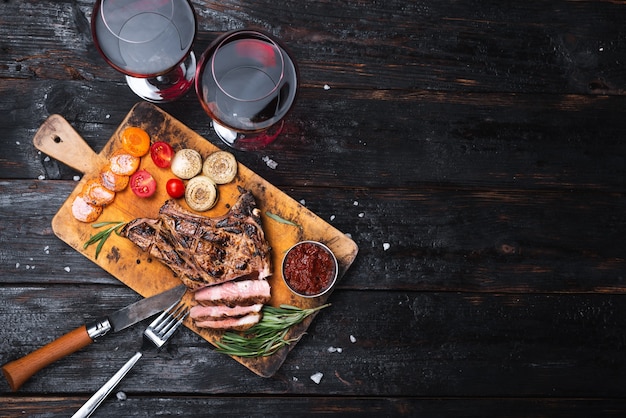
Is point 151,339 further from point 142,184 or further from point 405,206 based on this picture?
point 405,206

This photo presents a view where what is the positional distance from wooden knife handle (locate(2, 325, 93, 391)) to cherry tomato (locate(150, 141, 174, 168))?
36.2 inches

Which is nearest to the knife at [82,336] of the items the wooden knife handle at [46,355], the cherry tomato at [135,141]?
the wooden knife handle at [46,355]

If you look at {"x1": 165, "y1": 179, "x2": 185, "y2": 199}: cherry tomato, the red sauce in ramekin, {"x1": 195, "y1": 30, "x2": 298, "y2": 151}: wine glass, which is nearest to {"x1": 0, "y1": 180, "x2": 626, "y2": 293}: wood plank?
the red sauce in ramekin

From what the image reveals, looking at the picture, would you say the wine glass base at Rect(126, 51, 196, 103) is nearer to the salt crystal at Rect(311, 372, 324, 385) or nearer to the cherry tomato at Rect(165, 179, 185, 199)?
the cherry tomato at Rect(165, 179, 185, 199)

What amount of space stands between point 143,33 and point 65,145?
2.68 ft

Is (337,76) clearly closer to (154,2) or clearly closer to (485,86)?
(485,86)

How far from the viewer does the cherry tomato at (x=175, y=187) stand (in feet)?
9.95

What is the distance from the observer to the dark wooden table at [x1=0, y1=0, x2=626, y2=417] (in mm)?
3133

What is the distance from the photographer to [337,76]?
3.27 metres

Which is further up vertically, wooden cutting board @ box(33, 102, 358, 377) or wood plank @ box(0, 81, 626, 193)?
wood plank @ box(0, 81, 626, 193)

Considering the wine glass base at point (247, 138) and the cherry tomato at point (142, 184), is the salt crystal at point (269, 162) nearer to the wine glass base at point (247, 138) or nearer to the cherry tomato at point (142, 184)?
the wine glass base at point (247, 138)

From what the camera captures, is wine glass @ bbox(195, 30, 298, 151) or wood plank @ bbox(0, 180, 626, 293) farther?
wood plank @ bbox(0, 180, 626, 293)

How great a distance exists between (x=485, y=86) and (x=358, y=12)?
0.83 metres

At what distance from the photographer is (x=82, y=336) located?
2.95 metres
